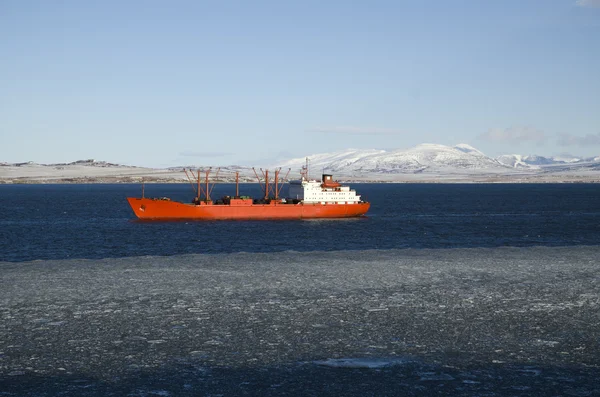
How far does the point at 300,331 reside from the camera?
1341 cm

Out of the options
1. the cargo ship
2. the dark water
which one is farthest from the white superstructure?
the dark water

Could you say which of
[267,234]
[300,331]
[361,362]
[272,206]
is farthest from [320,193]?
[361,362]

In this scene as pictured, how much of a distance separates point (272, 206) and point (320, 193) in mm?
7496

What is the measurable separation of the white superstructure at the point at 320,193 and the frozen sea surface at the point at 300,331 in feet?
201

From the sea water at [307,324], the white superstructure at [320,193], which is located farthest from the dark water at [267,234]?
the sea water at [307,324]

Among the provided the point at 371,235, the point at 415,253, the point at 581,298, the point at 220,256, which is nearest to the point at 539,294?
the point at 581,298

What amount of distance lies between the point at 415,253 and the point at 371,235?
31177 millimetres

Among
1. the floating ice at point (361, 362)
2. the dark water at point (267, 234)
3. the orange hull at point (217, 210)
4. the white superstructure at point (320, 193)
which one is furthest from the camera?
the white superstructure at point (320, 193)

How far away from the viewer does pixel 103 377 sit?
10461mm

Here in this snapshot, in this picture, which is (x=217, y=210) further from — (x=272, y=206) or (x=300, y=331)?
(x=300, y=331)

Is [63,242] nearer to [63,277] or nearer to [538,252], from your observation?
[63,277]

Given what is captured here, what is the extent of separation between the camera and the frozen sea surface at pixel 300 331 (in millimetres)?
10266

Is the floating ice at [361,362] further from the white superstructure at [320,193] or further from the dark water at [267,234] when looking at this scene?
the white superstructure at [320,193]

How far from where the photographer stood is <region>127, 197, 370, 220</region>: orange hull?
258 ft
